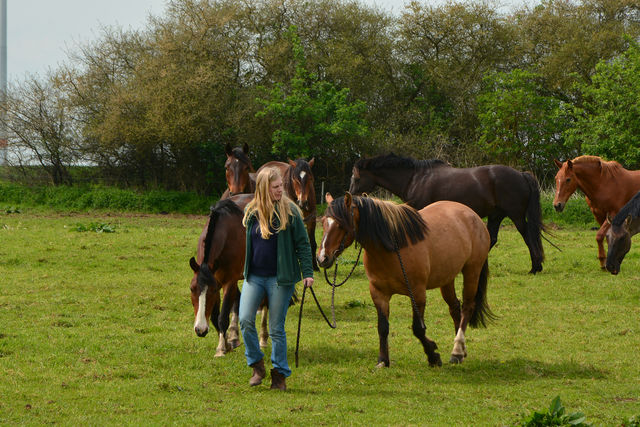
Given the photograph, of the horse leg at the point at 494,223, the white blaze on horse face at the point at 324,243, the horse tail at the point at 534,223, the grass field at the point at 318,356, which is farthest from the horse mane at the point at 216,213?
the horse leg at the point at 494,223

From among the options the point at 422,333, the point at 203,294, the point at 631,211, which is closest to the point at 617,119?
the point at 631,211

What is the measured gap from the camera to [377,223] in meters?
6.46

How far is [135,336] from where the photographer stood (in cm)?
797

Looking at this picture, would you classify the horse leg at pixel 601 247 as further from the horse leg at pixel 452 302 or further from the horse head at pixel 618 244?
the horse leg at pixel 452 302

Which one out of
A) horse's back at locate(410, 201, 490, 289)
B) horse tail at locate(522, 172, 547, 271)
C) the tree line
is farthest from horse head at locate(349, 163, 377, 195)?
the tree line

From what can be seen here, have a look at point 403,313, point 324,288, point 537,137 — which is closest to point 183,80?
point 537,137

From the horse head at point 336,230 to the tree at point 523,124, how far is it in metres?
22.0

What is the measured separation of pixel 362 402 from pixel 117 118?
22.0 meters

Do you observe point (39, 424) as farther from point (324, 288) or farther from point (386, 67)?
point (386, 67)

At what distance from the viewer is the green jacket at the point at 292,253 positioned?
5824 millimetres

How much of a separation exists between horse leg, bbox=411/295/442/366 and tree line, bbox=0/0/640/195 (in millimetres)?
19100

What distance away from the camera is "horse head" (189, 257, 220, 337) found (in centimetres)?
659

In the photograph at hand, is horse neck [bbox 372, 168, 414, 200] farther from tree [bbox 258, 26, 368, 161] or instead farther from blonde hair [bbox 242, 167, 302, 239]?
tree [bbox 258, 26, 368, 161]

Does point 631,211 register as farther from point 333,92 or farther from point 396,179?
point 333,92
